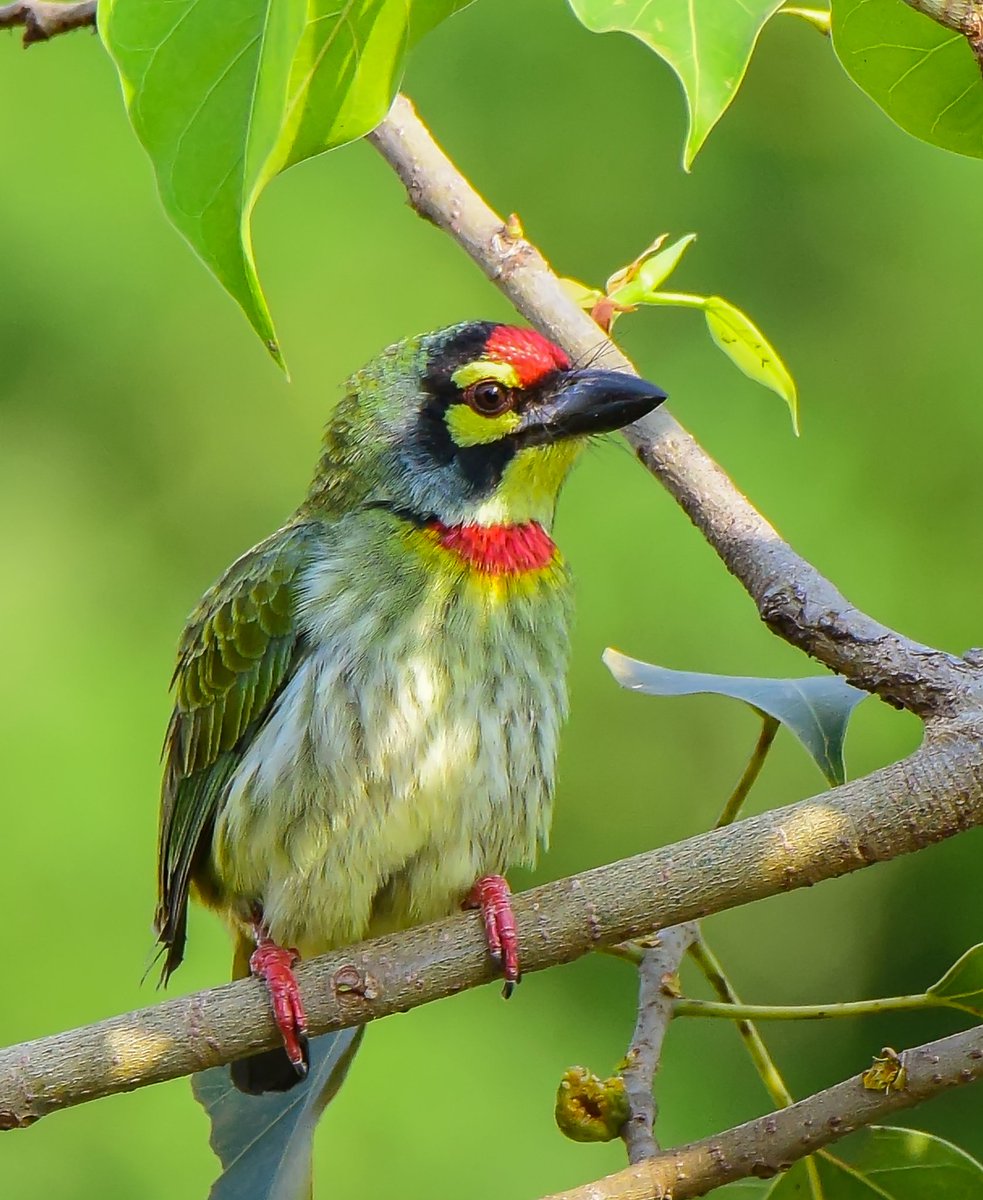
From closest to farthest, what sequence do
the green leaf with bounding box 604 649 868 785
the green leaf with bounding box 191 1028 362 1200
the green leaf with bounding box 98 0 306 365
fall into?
the green leaf with bounding box 98 0 306 365 < the green leaf with bounding box 604 649 868 785 < the green leaf with bounding box 191 1028 362 1200

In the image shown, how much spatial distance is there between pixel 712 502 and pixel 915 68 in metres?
0.53

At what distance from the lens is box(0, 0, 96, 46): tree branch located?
2.29 metres

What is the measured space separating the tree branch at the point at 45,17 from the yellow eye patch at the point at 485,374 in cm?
66

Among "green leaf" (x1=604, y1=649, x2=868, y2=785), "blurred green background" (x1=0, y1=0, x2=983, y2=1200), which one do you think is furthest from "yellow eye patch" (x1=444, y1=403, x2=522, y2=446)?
"blurred green background" (x1=0, y1=0, x2=983, y2=1200)

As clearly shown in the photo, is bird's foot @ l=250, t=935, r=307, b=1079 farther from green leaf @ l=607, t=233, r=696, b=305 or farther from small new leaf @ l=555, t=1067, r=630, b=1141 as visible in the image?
green leaf @ l=607, t=233, r=696, b=305

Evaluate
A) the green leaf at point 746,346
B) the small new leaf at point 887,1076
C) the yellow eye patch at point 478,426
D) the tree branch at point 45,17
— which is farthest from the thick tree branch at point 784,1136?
the tree branch at point 45,17

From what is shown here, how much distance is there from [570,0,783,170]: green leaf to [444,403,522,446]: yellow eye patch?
3.89 ft

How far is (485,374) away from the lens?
2535 mm

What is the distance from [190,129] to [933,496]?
4.00 metres

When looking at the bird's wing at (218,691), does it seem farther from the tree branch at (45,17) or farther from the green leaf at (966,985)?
the green leaf at (966,985)

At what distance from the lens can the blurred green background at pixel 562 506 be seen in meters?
4.53

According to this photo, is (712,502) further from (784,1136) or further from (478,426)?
(784,1136)

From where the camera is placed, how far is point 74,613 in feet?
16.4

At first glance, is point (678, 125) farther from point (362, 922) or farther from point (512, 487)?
point (362, 922)
